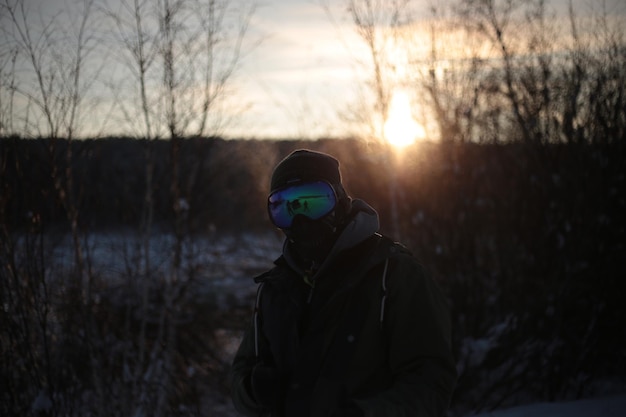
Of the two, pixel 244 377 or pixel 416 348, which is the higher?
pixel 416 348

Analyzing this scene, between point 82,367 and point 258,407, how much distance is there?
4553 millimetres

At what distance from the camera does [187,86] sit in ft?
21.5

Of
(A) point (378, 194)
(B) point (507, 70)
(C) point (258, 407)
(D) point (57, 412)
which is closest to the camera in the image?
(C) point (258, 407)

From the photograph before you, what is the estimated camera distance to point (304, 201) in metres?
1.91

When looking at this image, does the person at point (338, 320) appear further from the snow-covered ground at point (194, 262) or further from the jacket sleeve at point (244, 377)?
the snow-covered ground at point (194, 262)

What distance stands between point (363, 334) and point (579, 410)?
127 inches

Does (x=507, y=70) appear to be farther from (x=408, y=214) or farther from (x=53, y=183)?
(x=53, y=183)

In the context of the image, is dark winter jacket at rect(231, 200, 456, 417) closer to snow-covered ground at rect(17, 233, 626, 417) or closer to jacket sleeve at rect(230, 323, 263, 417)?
jacket sleeve at rect(230, 323, 263, 417)

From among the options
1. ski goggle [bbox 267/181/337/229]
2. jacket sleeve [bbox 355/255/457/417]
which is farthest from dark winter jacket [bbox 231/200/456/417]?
ski goggle [bbox 267/181/337/229]

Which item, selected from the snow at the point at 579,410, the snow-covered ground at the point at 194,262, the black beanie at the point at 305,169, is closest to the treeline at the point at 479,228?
the snow-covered ground at the point at 194,262

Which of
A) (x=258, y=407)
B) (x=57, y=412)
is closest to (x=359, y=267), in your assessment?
(x=258, y=407)

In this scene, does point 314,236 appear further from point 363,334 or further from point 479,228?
point 479,228

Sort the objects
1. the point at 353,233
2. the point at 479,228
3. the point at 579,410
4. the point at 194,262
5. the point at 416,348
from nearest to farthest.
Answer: the point at 416,348, the point at 353,233, the point at 579,410, the point at 479,228, the point at 194,262

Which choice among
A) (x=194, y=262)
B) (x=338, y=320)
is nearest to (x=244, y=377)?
(x=338, y=320)
